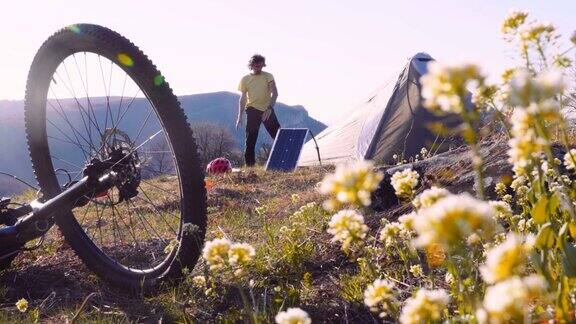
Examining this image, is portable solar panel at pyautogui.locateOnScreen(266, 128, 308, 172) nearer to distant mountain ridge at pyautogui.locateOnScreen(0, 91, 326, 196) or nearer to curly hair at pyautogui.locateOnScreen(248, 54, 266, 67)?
curly hair at pyautogui.locateOnScreen(248, 54, 266, 67)

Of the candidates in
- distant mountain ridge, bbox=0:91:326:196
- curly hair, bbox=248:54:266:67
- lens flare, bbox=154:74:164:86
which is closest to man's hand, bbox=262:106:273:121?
curly hair, bbox=248:54:266:67

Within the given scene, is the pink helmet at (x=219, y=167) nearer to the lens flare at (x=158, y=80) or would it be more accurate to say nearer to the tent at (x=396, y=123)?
the tent at (x=396, y=123)

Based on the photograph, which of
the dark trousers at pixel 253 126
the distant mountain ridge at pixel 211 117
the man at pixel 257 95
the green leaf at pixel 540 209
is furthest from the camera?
the distant mountain ridge at pixel 211 117

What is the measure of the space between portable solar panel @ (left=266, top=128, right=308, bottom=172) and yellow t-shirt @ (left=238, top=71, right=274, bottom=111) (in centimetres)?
59

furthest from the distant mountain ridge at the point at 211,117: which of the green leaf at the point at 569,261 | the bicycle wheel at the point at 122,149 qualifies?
the green leaf at the point at 569,261

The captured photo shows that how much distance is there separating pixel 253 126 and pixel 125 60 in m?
7.96

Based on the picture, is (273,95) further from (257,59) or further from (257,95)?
(257,59)

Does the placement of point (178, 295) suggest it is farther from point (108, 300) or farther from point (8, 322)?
point (8, 322)

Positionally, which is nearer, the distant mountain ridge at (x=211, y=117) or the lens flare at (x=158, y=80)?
the lens flare at (x=158, y=80)

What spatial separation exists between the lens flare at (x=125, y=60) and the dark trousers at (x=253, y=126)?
782cm

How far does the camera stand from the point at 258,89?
10.8 m

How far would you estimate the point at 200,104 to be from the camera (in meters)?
102

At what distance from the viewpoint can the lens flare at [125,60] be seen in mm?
3094

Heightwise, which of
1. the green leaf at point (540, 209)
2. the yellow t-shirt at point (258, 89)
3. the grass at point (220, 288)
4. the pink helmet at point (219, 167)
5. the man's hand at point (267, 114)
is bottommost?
the pink helmet at point (219, 167)
